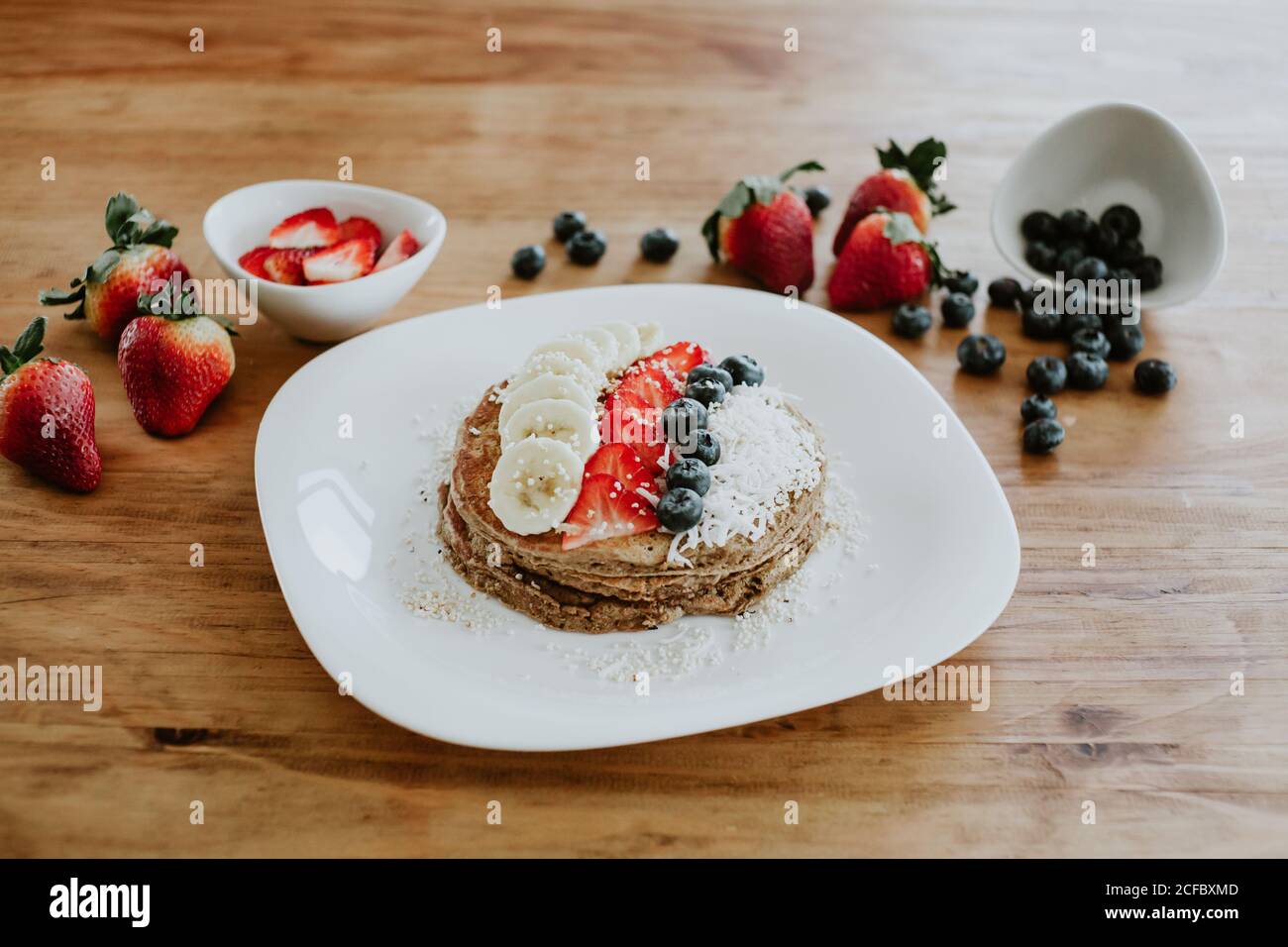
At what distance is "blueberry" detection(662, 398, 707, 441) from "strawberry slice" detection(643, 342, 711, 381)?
8.1 inches

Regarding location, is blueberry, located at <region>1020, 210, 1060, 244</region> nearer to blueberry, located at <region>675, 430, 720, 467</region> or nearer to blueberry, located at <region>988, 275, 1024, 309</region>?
blueberry, located at <region>988, 275, 1024, 309</region>

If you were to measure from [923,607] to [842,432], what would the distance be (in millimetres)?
587

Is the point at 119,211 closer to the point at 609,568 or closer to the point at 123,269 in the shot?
the point at 123,269

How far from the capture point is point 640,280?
3.32m

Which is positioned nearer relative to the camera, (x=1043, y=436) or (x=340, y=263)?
(x=1043, y=436)

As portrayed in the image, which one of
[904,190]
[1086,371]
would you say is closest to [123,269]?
[904,190]

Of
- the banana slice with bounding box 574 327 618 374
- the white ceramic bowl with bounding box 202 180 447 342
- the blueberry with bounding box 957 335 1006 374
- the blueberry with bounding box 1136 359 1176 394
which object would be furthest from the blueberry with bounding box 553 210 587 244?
the blueberry with bounding box 1136 359 1176 394

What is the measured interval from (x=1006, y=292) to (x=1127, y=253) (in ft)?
1.19

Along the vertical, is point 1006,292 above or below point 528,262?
below

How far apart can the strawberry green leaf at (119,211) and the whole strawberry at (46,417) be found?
16.3 inches

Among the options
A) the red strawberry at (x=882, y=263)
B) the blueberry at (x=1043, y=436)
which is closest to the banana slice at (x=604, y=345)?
the red strawberry at (x=882, y=263)

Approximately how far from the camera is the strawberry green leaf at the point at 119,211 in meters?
2.76

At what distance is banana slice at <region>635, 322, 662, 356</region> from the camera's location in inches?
101

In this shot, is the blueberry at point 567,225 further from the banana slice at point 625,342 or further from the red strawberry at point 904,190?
the banana slice at point 625,342
